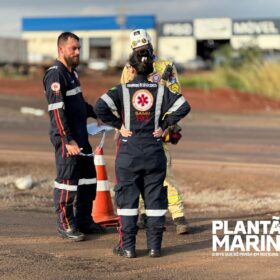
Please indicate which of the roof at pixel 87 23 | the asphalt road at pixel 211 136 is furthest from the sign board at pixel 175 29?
the asphalt road at pixel 211 136

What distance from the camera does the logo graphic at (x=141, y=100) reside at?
21.9 feet

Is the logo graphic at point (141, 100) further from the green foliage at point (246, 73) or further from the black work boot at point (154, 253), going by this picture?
the green foliage at point (246, 73)

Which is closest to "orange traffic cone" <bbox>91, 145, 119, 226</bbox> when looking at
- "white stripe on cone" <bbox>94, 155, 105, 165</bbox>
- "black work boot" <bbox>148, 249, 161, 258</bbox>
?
"white stripe on cone" <bbox>94, 155, 105, 165</bbox>

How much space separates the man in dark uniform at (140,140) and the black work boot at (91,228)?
1045 mm

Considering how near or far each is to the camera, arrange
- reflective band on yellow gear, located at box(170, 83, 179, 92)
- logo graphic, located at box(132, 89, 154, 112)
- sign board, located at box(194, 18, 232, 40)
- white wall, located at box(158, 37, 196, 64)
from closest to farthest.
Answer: logo graphic, located at box(132, 89, 154, 112) < reflective band on yellow gear, located at box(170, 83, 179, 92) < sign board, located at box(194, 18, 232, 40) < white wall, located at box(158, 37, 196, 64)

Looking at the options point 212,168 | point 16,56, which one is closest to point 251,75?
point 212,168

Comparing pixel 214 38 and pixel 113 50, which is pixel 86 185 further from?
pixel 113 50

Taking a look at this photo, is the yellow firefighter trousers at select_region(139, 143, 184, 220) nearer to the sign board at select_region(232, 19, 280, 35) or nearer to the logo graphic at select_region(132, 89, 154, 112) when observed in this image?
the logo graphic at select_region(132, 89, 154, 112)

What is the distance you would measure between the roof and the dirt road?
77505 mm

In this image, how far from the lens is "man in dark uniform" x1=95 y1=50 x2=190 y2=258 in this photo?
671 centimetres

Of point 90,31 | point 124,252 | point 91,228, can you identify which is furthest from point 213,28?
point 124,252

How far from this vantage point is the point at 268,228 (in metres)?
8.30

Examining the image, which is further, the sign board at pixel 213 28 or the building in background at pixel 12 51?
the sign board at pixel 213 28

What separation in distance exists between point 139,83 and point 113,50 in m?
95.1
